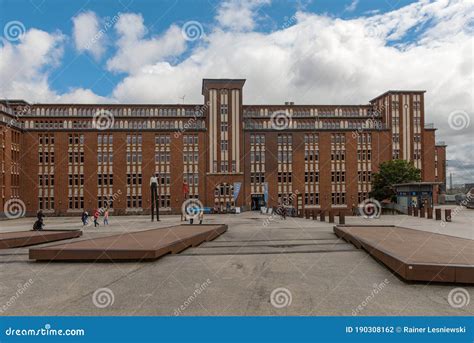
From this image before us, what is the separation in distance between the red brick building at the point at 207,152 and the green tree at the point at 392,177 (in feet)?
25.1

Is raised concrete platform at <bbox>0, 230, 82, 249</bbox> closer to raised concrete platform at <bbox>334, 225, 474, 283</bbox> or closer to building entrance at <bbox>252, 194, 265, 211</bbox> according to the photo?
raised concrete platform at <bbox>334, 225, 474, 283</bbox>

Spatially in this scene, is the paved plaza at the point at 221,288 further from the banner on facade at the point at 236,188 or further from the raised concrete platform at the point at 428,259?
the banner on facade at the point at 236,188

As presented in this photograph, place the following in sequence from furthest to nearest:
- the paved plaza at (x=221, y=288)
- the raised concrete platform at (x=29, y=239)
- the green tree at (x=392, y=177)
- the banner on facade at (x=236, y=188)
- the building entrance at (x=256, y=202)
→ the building entrance at (x=256, y=202) → the banner on facade at (x=236, y=188) → the green tree at (x=392, y=177) → the raised concrete platform at (x=29, y=239) → the paved plaza at (x=221, y=288)

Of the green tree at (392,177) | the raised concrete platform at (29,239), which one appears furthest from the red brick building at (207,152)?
→ the raised concrete platform at (29,239)

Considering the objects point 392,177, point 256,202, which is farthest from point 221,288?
point 256,202

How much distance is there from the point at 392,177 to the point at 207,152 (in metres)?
30.1

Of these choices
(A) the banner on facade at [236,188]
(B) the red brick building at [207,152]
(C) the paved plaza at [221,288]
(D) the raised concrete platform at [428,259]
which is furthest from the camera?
(B) the red brick building at [207,152]

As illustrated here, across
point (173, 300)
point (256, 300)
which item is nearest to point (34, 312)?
point (173, 300)

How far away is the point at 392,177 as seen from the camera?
5600 cm

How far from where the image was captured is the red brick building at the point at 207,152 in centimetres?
6141

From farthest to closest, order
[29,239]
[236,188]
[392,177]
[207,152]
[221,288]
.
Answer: [207,152]
[236,188]
[392,177]
[29,239]
[221,288]

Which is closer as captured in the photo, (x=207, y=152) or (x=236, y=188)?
(x=236, y=188)

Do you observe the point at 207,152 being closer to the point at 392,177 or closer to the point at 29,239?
the point at 392,177

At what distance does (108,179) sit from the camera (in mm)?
62281
